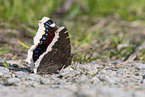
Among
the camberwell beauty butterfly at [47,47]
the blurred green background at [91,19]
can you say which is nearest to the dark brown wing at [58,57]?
the camberwell beauty butterfly at [47,47]

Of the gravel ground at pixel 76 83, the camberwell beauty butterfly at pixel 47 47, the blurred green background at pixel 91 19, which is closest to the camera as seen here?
the gravel ground at pixel 76 83

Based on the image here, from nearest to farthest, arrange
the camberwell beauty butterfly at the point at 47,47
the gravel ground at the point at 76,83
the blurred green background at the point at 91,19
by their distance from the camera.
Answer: the gravel ground at the point at 76,83 < the camberwell beauty butterfly at the point at 47,47 < the blurred green background at the point at 91,19

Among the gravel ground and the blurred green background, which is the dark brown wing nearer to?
the gravel ground

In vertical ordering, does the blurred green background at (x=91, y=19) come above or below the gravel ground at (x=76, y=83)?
above

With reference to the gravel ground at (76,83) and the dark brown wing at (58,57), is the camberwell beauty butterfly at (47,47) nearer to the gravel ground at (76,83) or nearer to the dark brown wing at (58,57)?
the dark brown wing at (58,57)

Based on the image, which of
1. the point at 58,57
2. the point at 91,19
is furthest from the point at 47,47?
the point at 91,19

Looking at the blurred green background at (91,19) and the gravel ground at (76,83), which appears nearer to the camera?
the gravel ground at (76,83)

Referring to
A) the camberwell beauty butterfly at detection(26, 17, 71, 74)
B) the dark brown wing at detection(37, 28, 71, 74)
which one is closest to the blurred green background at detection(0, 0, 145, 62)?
the dark brown wing at detection(37, 28, 71, 74)

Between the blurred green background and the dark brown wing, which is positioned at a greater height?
the blurred green background
